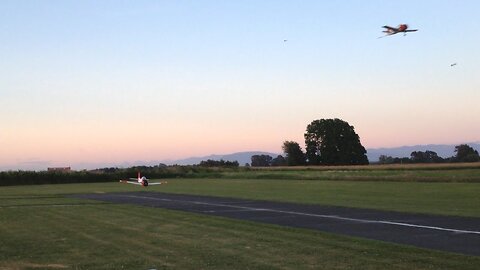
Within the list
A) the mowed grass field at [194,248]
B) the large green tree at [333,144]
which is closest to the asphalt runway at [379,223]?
the mowed grass field at [194,248]

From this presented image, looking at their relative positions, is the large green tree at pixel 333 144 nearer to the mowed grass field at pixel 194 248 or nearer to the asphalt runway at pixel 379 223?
the asphalt runway at pixel 379 223

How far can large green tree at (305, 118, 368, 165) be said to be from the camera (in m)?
144

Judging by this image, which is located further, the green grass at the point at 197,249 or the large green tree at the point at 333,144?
the large green tree at the point at 333,144

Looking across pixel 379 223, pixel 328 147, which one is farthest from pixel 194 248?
pixel 328 147

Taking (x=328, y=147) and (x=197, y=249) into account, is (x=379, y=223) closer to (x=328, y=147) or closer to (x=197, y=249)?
(x=197, y=249)

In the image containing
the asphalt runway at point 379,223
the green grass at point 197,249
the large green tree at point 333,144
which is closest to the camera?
the green grass at point 197,249

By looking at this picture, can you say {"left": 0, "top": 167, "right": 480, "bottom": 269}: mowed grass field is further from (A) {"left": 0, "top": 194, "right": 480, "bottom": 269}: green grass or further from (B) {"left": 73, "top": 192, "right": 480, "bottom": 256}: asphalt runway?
(B) {"left": 73, "top": 192, "right": 480, "bottom": 256}: asphalt runway

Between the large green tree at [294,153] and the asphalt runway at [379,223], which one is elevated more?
the large green tree at [294,153]

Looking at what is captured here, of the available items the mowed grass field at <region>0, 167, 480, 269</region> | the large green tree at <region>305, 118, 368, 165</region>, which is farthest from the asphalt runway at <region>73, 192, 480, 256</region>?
the large green tree at <region>305, 118, 368, 165</region>

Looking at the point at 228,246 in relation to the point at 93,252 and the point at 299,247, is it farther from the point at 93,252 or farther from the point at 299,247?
the point at 93,252

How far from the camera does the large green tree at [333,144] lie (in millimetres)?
143500

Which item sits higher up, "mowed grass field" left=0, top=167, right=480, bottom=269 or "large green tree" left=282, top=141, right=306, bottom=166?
"large green tree" left=282, top=141, right=306, bottom=166

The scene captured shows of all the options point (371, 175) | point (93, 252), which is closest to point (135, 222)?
point (93, 252)

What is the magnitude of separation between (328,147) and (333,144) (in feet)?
4.80
